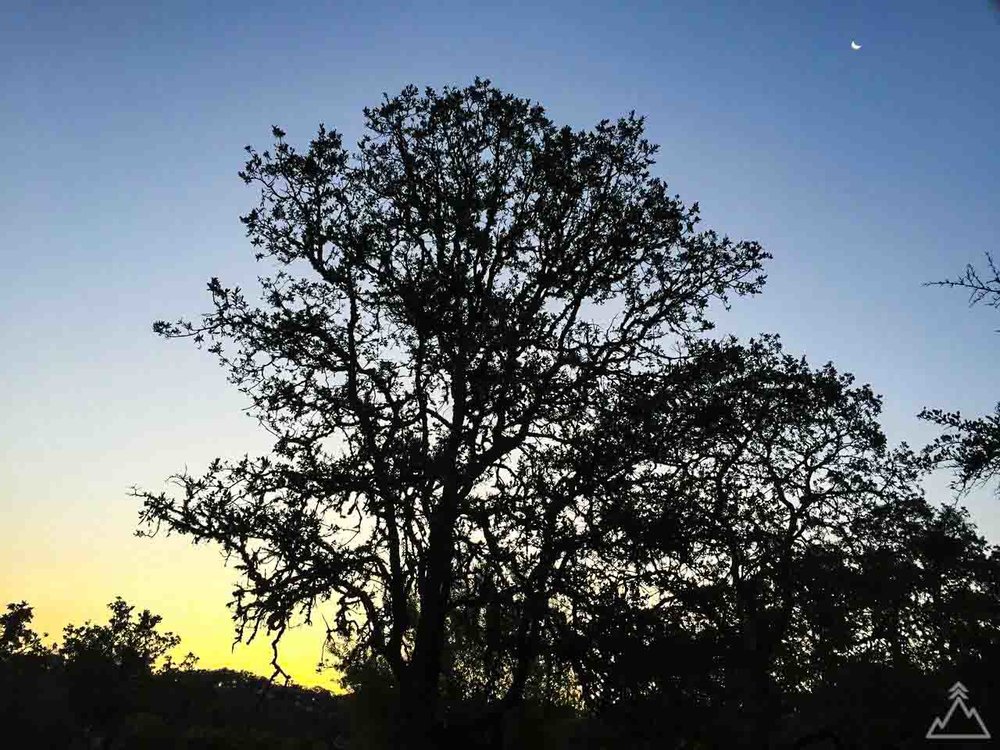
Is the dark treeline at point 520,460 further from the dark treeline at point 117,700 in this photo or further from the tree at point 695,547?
the dark treeline at point 117,700

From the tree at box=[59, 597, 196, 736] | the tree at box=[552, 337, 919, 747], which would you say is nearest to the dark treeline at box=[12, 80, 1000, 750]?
the tree at box=[552, 337, 919, 747]

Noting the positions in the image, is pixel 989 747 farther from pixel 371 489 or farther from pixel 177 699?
pixel 177 699

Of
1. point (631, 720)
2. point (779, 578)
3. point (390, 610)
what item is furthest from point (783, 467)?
point (390, 610)

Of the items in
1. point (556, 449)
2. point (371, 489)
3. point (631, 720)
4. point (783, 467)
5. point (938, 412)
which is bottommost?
point (631, 720)

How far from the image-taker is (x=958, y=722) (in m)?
17.3

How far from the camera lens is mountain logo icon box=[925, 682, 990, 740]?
1650cm

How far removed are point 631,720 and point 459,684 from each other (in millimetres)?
5951

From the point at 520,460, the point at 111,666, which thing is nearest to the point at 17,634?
the point at 111,666

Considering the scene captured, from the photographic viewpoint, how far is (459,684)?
17.0 metres

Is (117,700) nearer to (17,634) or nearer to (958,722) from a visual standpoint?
(17,634)

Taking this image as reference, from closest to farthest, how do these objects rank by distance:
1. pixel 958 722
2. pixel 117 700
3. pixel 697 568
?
pixel 697 568
pixel 958 722
pixel 117 700

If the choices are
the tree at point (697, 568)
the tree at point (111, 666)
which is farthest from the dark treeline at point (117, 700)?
the tree at point (697, 568)

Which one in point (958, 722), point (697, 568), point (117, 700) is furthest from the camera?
point (117, 700)

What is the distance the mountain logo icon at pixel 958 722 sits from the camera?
650 inches
